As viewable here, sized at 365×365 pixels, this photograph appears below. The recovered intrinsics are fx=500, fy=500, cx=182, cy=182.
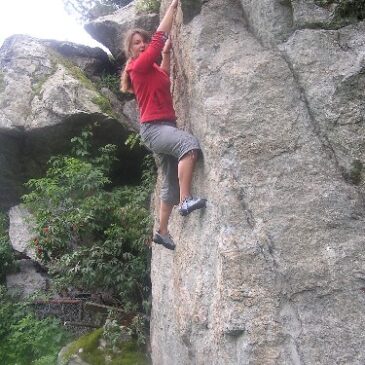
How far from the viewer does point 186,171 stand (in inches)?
206

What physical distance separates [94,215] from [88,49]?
458cm

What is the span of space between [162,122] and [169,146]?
1.27ft

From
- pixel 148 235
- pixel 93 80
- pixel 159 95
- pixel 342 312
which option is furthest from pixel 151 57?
pixel 93 80

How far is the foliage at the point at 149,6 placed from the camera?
8688mm

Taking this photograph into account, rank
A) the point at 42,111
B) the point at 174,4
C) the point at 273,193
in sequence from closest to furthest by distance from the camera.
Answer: the point at 273,193, the point at 174,4, the point at 42,111

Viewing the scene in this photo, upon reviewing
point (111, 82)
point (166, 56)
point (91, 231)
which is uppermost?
point (111, 82)

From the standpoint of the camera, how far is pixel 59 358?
7.57 metres

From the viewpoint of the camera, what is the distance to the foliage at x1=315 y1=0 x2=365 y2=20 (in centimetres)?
488

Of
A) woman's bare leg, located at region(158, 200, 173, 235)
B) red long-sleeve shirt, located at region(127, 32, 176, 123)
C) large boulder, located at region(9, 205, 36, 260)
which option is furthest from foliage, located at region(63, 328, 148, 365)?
red long-sleeve shirt, located at region(127, 32, 176, 123)

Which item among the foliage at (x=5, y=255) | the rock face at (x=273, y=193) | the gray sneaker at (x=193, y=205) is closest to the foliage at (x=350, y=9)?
the rock face at (x=273, y=193)

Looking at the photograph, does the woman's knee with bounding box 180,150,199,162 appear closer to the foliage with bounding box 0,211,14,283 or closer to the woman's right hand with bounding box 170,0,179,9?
the woman's right hand with bounding box 170,0,179,9

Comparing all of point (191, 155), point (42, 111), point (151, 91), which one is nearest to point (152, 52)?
point (151, 91)

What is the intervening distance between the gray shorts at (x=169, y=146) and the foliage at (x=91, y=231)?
98.5 inches

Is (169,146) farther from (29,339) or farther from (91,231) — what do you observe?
(29,339)
